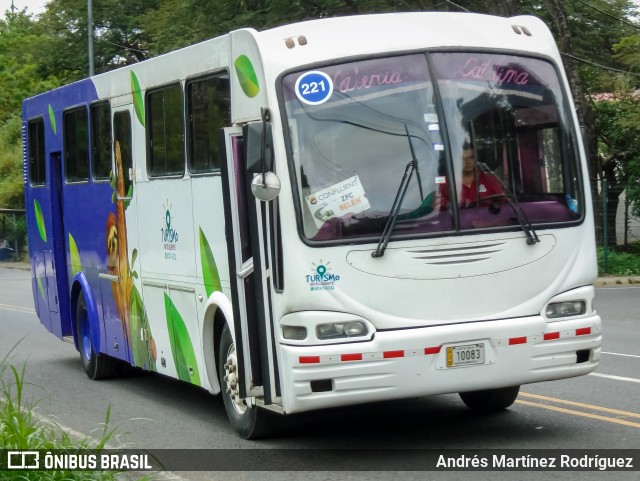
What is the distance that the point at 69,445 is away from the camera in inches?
297

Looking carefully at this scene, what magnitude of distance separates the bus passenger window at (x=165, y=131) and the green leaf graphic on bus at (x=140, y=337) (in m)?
1.39

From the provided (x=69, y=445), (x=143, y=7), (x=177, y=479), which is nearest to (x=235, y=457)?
(x=177, y=479)

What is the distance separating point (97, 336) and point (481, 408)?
502 cm

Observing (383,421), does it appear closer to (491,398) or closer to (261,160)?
(491,398)

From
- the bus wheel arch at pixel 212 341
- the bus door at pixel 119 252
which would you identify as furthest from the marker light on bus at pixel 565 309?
the bus door at pixel 119 252

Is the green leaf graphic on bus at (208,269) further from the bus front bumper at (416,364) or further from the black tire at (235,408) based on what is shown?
the bus front bumper at (416,364)

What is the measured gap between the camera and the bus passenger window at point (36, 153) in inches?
614

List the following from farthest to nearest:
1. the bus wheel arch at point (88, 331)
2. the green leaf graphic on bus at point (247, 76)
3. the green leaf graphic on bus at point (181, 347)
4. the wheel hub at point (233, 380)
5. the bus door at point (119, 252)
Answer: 1. the bus wheel arch at point (88, 331)
2. the bus door at point (119, 252)
3. the green leaf graphic on bus at point (181, 347)
4. the wheel hub at point (233, 380)
5. the green leaf graphic on bus at point (247, 76)

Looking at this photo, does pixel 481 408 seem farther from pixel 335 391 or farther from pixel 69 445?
pixel 69 445

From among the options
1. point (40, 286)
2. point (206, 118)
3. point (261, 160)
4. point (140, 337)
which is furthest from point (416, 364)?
point (40, 286)

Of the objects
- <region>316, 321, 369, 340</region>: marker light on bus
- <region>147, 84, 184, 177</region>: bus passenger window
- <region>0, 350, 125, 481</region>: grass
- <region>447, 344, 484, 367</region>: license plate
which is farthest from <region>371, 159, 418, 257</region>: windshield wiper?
<region>147, 84, 184, 177</region>: bus passenger window

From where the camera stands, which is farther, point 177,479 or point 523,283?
point 523,283

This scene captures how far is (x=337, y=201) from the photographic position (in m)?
8.38

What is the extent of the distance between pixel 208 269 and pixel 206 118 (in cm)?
120
